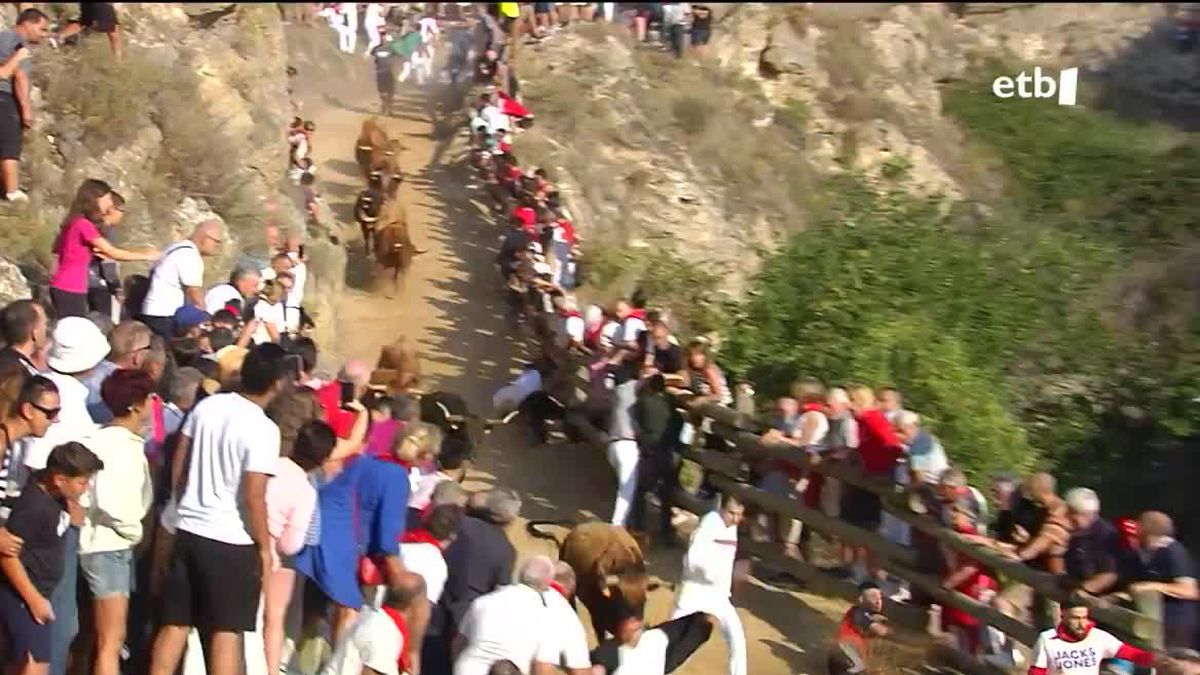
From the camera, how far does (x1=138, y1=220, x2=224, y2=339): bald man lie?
9000 mm

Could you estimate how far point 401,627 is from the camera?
255 inches

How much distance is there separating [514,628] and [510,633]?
0.09 feet

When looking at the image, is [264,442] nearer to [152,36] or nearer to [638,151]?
[152,36]

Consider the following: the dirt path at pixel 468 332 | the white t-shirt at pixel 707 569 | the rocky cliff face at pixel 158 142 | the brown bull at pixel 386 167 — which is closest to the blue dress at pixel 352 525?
the white t-shirt at pixel 707 569

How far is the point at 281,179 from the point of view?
1723cm

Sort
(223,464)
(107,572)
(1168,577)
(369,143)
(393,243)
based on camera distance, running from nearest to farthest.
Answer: (223,464), (107,572), (1168,577), (393,243), (369,143)

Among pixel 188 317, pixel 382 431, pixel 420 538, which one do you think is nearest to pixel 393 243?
pixel 188 317

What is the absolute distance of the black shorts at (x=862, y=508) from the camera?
32.6ft

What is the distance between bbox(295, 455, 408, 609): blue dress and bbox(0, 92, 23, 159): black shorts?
490cm

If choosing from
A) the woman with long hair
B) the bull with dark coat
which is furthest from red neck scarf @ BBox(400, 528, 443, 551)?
the bull with dark coat

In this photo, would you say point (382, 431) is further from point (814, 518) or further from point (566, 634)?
point (814, 518)

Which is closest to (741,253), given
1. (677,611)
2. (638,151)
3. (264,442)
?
(638,151)

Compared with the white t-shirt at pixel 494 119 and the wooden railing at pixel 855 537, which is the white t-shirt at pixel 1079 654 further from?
the white t-shirt at pixel 494 119

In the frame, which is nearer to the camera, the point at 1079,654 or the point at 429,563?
the point at 429,563
